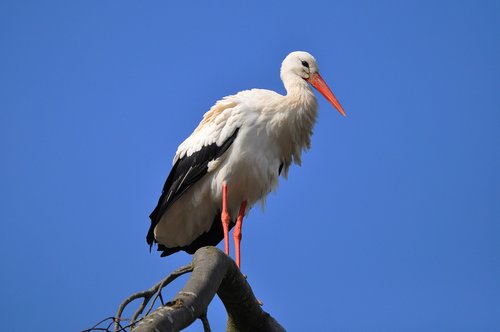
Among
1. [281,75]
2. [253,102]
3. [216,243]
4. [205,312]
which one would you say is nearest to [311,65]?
[281,75]

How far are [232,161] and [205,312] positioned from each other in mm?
4253

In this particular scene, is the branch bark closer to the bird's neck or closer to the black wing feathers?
the black wing feathers

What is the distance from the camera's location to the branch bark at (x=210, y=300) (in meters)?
3.42

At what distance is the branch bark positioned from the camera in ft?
11.2

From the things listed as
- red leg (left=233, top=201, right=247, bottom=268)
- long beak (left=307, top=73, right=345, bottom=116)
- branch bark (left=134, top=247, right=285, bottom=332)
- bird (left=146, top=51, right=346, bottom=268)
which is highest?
long beak (left=307, top=73, right=345, bottom=116)

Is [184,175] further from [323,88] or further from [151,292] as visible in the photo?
[151,292]

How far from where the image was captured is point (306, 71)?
8.90 meters

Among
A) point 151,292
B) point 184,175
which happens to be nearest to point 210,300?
point 151,292

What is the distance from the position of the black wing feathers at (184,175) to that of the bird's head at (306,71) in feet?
3.73

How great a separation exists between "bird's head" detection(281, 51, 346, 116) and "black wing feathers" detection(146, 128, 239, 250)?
1135 millimetres

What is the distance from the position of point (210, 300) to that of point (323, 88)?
5264 millimetres

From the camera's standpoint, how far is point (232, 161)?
319 inches

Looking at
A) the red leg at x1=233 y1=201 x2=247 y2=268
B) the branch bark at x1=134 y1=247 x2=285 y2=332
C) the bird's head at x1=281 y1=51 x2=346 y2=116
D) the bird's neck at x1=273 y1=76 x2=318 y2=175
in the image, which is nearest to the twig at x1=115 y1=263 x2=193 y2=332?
the branch bark at x1=134 y1=247 x2=285 y2=332

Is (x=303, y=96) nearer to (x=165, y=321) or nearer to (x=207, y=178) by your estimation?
(x=207, y=178)
